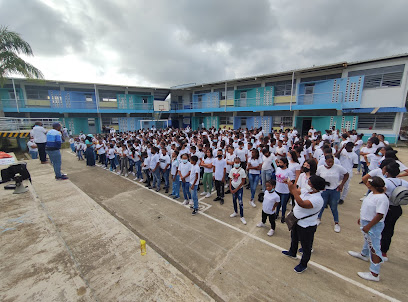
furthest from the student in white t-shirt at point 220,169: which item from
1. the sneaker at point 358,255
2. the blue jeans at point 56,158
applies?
the blue jeans at point 56,158

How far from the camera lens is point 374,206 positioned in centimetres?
287

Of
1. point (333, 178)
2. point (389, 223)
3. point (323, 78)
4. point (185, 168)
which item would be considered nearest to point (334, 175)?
point (333, 178)

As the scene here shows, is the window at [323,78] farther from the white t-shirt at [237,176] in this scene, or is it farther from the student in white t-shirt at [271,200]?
the student in white t-shirt at [271,200]

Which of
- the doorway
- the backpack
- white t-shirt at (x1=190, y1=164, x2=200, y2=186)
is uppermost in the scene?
the doorway

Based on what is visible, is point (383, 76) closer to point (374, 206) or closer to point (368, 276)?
point (374, 206)

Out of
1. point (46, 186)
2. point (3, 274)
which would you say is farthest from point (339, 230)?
point (46, 186)

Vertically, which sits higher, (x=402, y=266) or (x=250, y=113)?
(x=250, y=113)

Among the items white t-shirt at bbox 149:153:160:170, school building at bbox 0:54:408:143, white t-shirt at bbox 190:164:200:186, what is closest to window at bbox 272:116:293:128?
school building at bbox 0:54:408:143

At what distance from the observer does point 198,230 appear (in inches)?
176

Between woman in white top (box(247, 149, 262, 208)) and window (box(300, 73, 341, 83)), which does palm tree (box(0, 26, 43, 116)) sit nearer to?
woman in white top (box(247, 149, 262, 208))

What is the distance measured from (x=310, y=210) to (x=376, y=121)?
17.4 meters

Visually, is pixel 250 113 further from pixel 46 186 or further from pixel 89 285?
pixel 89 285

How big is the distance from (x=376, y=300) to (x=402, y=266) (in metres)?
1.25

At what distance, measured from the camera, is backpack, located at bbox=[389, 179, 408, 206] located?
2.96 m
